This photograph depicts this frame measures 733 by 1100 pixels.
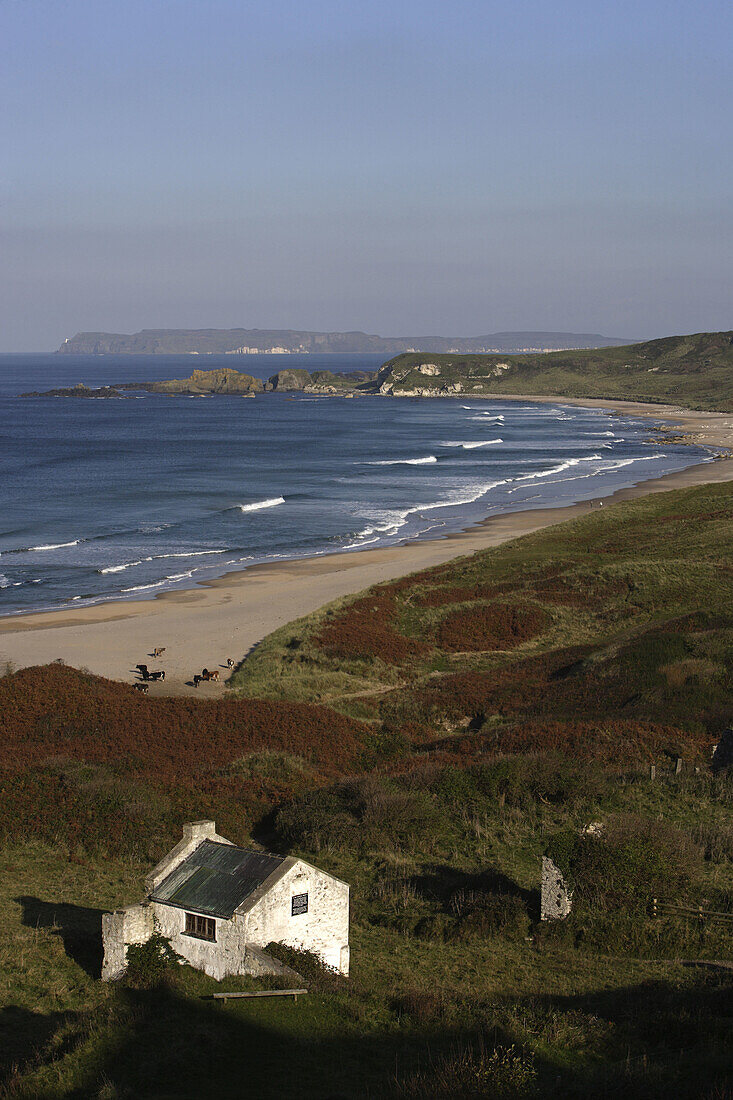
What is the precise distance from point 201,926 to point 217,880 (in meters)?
0.57

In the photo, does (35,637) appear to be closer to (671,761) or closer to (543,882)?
(671,761)

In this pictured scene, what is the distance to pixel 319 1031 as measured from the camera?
10.8 m

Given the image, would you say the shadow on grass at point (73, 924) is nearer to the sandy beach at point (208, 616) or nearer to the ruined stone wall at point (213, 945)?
the ruined stone wall at point (213, 945)

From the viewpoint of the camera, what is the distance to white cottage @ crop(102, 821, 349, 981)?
11703 mm

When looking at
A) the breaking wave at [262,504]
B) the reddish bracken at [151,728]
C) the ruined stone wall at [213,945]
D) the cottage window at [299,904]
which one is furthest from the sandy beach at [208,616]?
the cottage window at [299,904]

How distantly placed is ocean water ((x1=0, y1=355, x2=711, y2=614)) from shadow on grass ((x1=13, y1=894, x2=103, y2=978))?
32237 millimetres

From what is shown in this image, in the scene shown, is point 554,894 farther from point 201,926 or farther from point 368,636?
point 368,636

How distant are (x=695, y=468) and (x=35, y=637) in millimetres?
69730

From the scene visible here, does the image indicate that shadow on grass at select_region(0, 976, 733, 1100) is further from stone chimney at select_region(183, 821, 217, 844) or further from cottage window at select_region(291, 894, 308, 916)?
stone chimney at select_region(183, 821, 217, 844)

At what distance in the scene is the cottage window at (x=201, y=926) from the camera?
→ 39.2ft

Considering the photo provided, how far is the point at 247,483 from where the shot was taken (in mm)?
85438

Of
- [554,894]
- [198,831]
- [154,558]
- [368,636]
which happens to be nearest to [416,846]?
[554,894]

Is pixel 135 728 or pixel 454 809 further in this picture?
pixel 135 728

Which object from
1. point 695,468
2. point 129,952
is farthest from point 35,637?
point 695,468
